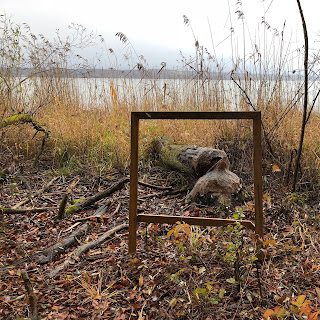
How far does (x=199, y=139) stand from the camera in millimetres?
4398

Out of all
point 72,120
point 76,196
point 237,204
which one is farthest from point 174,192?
point 72,120

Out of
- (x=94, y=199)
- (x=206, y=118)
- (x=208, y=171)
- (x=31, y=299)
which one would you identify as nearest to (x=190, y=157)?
(x=208, y=171)

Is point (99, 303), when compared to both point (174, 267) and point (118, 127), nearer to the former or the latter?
point (174, 267)

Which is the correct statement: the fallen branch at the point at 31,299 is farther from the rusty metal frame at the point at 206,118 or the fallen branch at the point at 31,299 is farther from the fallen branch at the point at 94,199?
the fallen branch at the point at 94,199

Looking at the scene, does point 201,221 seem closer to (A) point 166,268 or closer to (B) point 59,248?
(A) point 166,268

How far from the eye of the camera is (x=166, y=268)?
231 centimetres

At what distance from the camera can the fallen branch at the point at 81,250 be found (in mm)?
2433

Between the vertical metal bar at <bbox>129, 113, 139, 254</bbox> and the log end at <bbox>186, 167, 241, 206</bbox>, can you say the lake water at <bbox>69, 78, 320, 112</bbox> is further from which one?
the vertical metal bar at <bbox>129, 113, 139, 254</bbox>

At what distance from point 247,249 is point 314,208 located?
50.1 inches

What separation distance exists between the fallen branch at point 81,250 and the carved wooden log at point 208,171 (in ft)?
2.52

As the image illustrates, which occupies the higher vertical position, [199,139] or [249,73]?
[249,73]

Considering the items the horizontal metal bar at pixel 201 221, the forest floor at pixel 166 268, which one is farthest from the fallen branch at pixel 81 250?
the horizontal metal bar at pixel 201 221

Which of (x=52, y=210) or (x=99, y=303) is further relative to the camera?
(x=52, y=210)

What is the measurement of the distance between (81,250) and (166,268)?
0.67m
